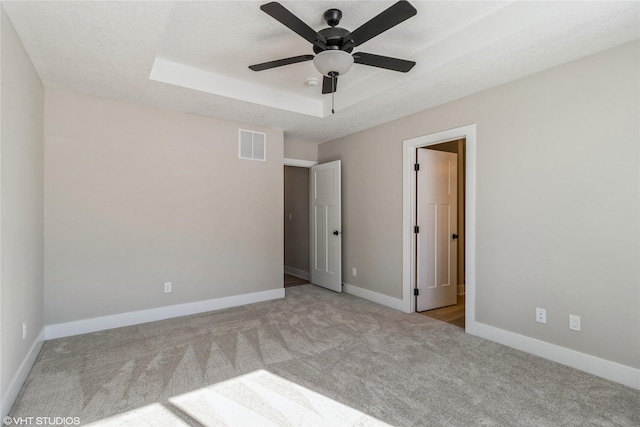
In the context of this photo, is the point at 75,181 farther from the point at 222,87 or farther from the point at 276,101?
the point at 276,101

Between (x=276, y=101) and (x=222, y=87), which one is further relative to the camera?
(x=276, y=101)

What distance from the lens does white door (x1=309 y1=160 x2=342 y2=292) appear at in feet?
16.2

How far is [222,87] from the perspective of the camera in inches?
132

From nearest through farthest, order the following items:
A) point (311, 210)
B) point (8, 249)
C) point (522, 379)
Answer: point (8, 249)
point (522, 379)
point (311, 210)

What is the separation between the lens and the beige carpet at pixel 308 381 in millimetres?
1949

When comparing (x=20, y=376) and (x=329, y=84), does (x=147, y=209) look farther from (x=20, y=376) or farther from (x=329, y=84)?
(x=329, y=84)

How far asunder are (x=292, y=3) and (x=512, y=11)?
149 cm

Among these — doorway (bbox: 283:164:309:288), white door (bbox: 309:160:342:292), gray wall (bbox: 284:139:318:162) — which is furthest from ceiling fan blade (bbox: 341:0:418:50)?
doorway (bbox: 283:164:309:288)

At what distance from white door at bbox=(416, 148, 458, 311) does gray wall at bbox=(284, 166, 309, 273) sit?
249cm

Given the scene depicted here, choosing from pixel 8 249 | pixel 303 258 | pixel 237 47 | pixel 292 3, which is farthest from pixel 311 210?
pixel 8 249

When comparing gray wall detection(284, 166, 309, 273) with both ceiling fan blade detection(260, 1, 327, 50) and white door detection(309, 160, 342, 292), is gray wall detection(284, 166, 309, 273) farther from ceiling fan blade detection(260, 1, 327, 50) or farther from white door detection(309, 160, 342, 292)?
ceiling fan blade detection(260, 1, 327, 50)

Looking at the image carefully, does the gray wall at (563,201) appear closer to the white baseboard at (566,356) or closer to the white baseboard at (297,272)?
the white baseboard at (566,356)

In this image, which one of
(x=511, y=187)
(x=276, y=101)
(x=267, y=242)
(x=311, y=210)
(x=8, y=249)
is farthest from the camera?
(x=311, y=210)

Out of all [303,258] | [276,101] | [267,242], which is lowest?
[303,258]
